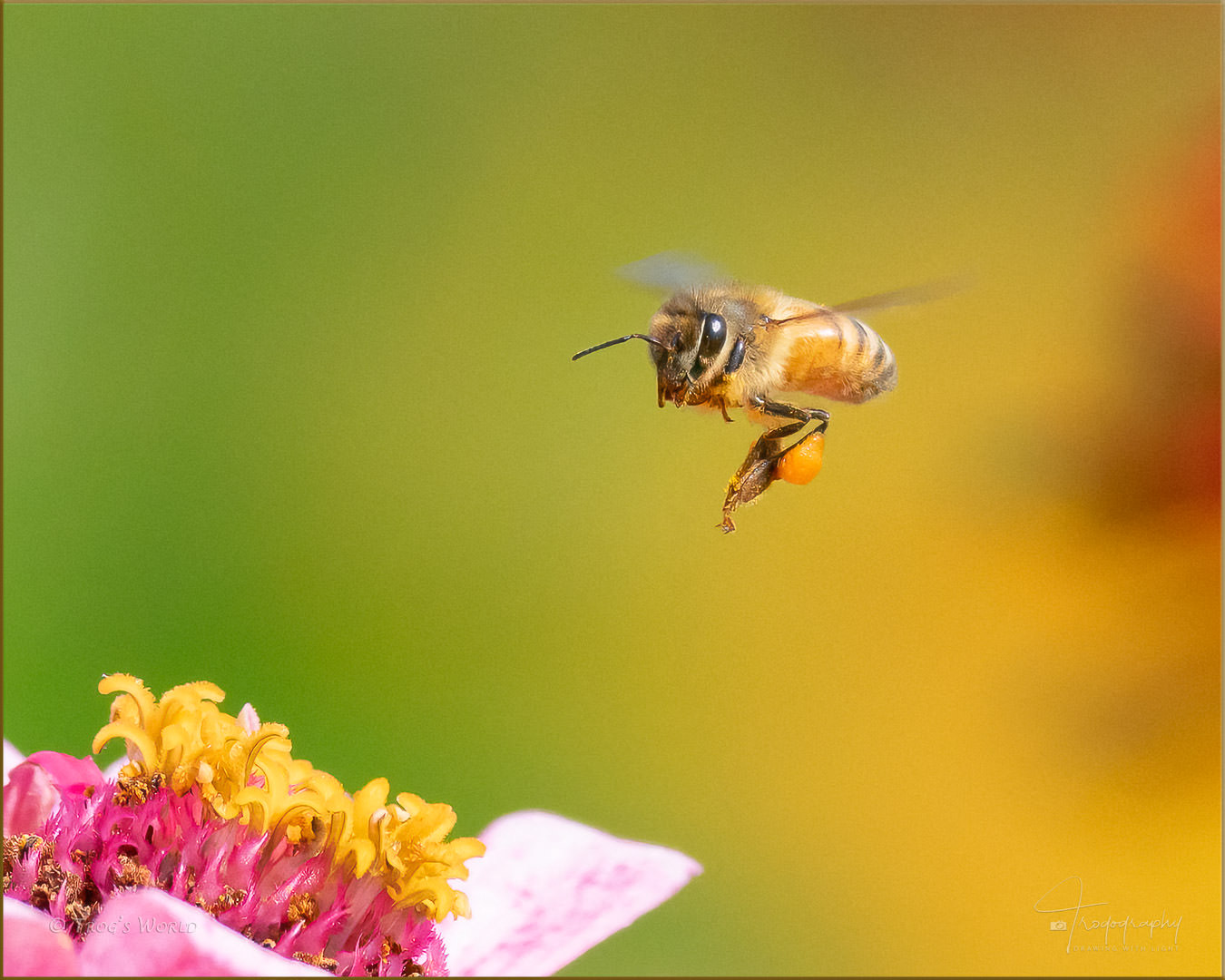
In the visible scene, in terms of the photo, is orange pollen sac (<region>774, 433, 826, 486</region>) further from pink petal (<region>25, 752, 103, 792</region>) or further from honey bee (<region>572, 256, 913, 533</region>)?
pink petal (<region>25, 752, 103, 792</region>)

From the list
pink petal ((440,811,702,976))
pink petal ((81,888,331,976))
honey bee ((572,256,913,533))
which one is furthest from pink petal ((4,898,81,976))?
honey bee ((572,256,913,533))

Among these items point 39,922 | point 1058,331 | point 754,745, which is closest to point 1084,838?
point 754,745

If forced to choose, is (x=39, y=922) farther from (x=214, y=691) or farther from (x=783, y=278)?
(x=783, y=278)

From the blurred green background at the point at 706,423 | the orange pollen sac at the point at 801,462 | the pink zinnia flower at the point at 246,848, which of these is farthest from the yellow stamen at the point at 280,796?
the blurred green background at the point at 706,423

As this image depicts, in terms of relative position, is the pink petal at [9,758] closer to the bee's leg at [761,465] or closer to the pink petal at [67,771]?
the pink petal at [67,771]

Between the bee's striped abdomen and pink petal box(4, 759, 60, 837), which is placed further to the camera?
the bee's striped abdomen

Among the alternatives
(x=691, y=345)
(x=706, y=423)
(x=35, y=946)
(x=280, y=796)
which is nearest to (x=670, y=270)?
(x=691, y=345)
